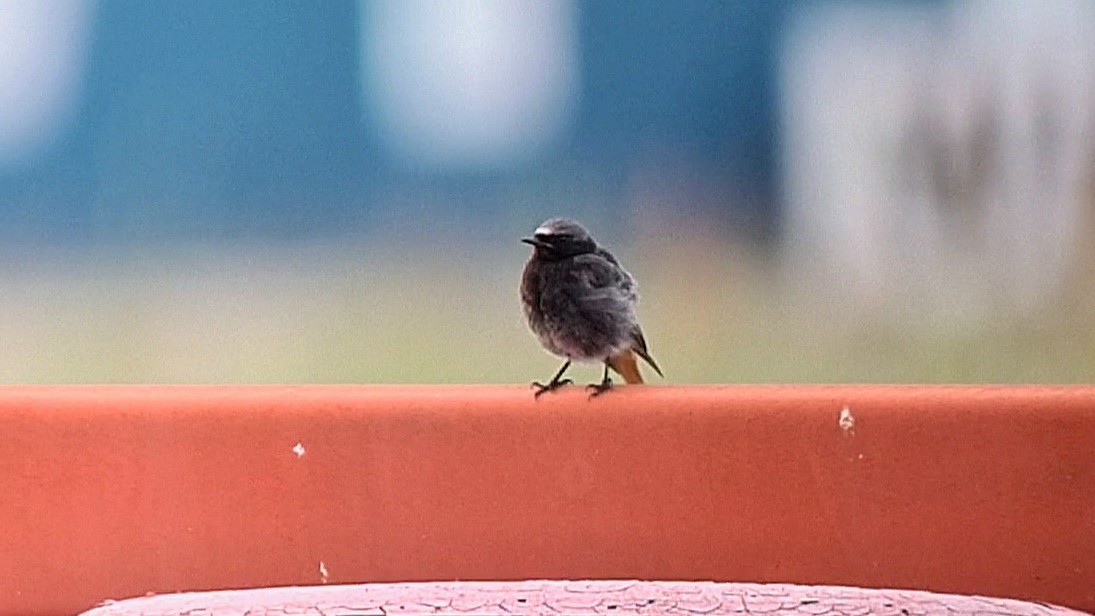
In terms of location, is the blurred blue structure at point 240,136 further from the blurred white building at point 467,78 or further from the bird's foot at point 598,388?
the bird's foot at point 598,388

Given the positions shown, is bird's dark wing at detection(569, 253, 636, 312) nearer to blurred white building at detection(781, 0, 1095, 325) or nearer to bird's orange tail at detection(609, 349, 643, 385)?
bird's orange tail at detection(609, 349, 643, 385)

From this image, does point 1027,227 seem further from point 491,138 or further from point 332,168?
point 332,168

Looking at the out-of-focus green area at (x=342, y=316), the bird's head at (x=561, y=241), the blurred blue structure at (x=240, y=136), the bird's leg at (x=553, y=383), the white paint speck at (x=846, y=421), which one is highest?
the blurred blue structure at (x=240, y=136)

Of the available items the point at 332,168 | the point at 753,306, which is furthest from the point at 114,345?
the point at 753,306

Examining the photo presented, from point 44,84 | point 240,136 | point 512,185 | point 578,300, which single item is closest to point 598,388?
point 578,300

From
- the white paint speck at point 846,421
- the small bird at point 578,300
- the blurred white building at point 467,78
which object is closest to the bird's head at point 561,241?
the small bird at point 578,300

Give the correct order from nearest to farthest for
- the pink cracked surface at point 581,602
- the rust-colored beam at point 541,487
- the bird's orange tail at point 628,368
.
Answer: the pink cracked surface at point 581,602 < the rust-colored beam at point 541,487 < the bird's orange tail at point 628,368

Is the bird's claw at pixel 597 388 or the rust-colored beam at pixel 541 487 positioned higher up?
the bird's claw at pixel 597 388

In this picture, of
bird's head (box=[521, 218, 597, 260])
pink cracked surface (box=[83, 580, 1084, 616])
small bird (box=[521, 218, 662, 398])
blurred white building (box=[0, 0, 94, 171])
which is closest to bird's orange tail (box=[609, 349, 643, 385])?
small bird (box=[521, 218, 662, 398])
